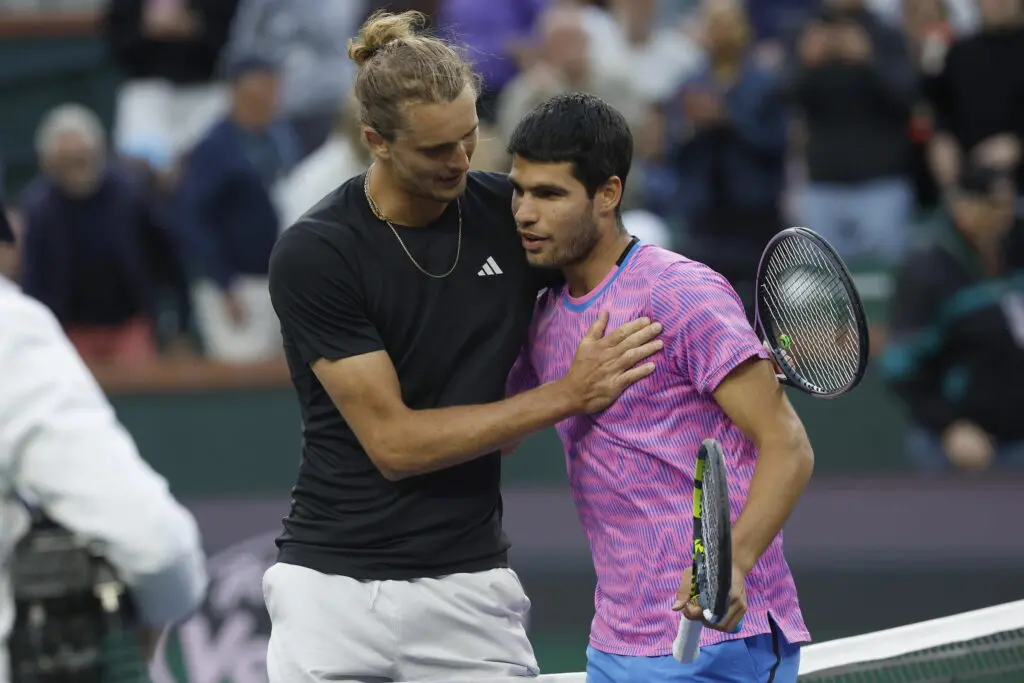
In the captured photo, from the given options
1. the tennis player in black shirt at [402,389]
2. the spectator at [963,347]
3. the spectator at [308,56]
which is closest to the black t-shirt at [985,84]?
the spectator at [963,347]

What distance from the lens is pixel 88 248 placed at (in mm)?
8891

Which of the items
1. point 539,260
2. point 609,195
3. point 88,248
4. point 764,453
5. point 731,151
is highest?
point 609,195

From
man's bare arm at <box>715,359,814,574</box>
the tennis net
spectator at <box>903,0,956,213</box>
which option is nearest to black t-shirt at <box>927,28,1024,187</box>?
spectator at <box>903,0,956,213</box>

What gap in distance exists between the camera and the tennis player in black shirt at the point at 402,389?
11.8 ft

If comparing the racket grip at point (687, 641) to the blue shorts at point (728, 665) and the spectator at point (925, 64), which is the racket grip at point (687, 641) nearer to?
the blue shorts at point (728, 665)

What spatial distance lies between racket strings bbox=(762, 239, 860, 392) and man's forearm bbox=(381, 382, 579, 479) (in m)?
0.54

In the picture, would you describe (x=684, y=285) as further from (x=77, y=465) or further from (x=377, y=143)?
(x=77, y=465)

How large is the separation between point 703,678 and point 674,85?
20.6ft

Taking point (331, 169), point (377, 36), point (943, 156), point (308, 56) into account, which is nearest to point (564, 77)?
point (331, 169)

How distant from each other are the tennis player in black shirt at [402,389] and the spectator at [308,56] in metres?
5.88

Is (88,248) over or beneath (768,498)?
beneath

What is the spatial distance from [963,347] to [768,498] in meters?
4.52

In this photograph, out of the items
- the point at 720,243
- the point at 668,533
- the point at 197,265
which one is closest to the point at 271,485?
the point at 197,265

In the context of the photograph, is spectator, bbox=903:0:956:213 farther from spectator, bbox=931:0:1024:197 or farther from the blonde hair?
the blonde hair
